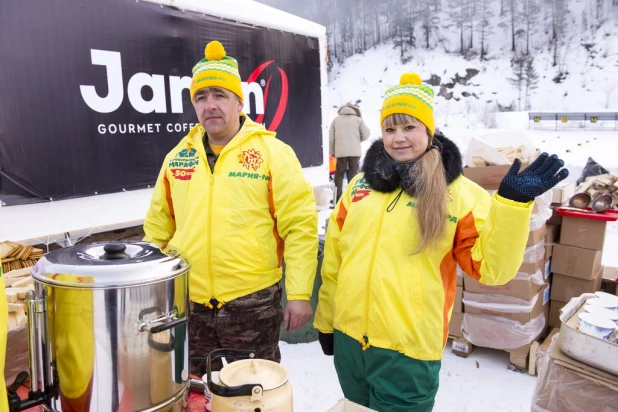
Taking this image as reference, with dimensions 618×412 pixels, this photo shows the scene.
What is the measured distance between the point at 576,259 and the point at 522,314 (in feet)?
2.38

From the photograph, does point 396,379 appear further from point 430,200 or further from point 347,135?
point 347,135

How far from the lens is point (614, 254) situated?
6379 mm

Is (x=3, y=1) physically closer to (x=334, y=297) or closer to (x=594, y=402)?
(x=334, y=297)

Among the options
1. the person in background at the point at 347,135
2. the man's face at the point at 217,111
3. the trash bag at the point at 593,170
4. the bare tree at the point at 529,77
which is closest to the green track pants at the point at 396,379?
the man's face at the point at 217,111

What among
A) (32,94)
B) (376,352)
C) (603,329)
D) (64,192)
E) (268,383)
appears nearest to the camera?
(268,383)

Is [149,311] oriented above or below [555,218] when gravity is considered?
above

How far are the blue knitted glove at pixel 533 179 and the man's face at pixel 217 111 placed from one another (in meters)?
1.31

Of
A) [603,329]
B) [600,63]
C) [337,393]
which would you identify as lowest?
[337,393]

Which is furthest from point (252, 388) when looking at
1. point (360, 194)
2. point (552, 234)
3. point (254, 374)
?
point (552, 234)

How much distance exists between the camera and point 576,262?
3824 millimetres

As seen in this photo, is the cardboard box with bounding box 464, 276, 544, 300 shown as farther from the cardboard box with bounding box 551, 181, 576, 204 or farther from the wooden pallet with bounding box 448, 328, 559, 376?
the cardboard box with bounding box 551, 181, 576, 204

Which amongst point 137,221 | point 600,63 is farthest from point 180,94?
point 600,63

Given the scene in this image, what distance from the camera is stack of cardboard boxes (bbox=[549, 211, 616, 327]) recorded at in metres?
3.74

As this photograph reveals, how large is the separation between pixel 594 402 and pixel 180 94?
4009mm
